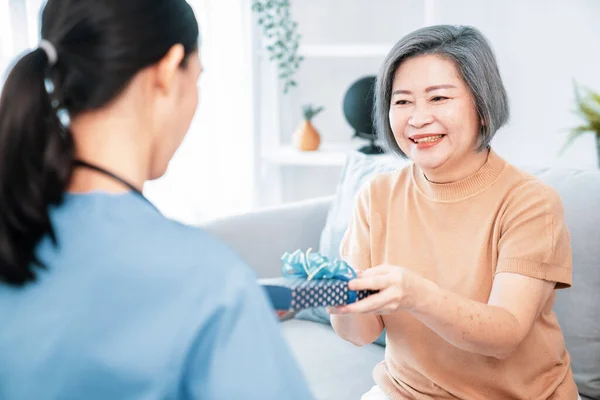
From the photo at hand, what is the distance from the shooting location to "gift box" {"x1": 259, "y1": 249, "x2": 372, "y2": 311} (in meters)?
0.99

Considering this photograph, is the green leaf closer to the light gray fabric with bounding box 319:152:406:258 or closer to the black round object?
the black round object

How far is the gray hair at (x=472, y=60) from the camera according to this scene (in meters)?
1.31

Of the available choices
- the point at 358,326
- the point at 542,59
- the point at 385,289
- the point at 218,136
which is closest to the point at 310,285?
the point at 385,289

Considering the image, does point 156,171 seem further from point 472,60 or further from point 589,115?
point 589,115

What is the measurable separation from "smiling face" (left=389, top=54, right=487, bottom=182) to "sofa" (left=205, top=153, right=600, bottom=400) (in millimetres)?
352

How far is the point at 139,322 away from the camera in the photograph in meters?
0.69

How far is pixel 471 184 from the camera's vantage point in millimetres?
1348

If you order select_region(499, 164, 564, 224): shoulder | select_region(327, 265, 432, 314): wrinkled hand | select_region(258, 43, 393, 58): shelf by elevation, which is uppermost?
select_region(258, 43, 393, 58): shelf

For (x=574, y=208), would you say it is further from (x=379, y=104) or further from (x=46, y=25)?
(x=46, y=25)

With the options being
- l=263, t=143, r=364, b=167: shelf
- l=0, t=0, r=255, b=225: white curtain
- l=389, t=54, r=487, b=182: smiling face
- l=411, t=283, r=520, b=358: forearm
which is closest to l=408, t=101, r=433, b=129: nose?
l=389, t=54, r=487, b=182: smiling face

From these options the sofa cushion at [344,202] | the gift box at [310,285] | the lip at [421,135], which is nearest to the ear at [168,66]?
the gift box at [310,285]

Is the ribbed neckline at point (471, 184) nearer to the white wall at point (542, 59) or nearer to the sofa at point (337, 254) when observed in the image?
the sofa at point (337, 254)

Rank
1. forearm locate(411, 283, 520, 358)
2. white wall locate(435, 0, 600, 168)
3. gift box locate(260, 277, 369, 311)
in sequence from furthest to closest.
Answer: white wall locate(435, 0, 600, 168), forearm locate(411, 283, 520, 358), gift box locate(260, 277, 369, 311)

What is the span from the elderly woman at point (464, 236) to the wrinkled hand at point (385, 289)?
0.13m
